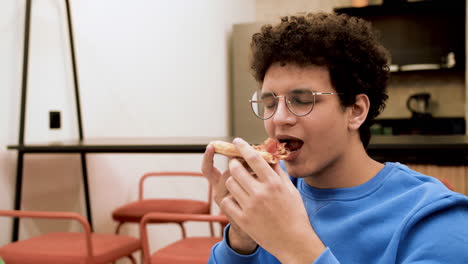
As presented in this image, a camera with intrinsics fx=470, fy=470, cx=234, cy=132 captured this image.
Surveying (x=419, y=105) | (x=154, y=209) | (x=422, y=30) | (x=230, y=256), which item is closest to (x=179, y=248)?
(x=154, y=209)

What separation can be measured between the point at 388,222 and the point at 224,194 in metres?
0.32

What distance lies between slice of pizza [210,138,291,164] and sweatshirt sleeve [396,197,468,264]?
0.89ft

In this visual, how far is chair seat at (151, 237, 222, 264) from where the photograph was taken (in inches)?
64.8

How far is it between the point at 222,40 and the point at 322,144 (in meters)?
3.74

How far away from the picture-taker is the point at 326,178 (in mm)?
1003

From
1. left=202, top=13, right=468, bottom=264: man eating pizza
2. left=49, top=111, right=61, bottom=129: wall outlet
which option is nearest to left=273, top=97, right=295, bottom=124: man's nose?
left=202, top=13, right=468, bottom=264: man eating pizza

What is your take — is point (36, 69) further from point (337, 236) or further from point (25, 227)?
point (337, 236)

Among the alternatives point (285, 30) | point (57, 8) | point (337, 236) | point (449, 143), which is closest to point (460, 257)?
point (337, 236)

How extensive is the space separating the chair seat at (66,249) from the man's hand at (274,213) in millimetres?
1096

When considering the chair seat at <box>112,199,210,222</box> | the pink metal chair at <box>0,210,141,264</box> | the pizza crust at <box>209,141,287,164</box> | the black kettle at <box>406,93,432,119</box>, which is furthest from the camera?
the black kettle at <box>406,93,432,119</box>

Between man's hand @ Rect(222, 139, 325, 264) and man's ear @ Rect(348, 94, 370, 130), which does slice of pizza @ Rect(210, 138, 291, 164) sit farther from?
man's ear @ Rect(348, 94, 370, 130)

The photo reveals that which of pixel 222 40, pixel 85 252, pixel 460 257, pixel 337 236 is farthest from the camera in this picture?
pixel 222 40

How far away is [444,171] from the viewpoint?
269 cm

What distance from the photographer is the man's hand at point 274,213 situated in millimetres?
767
